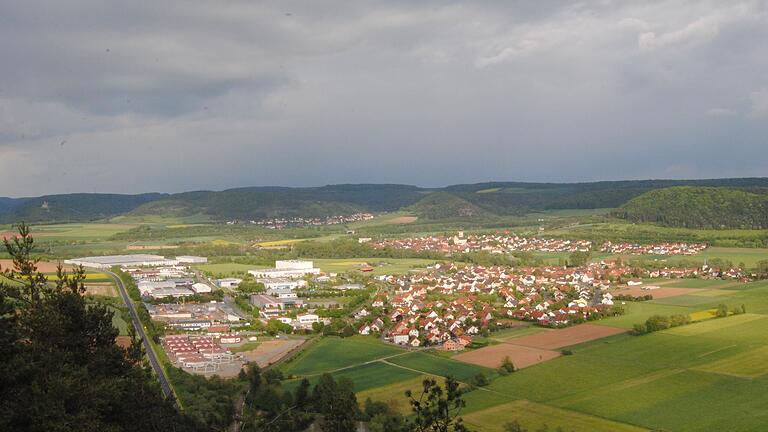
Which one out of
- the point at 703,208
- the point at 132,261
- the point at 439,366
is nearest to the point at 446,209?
the point at 703,208

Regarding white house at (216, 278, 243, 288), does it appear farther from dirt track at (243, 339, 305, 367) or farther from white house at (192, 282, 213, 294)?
dirt track at (243, 339, 305, 367)

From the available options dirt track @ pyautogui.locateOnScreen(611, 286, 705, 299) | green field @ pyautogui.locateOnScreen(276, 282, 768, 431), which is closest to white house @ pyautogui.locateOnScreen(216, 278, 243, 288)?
green field @ pyautogui.locateOnScreen(276, 282, 768, 431)

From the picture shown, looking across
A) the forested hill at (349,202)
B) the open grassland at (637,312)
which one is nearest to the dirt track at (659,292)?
the open grassland at (637,312)

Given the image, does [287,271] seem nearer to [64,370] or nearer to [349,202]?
[64,370]

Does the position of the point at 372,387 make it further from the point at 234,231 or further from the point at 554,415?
the point at 234,231

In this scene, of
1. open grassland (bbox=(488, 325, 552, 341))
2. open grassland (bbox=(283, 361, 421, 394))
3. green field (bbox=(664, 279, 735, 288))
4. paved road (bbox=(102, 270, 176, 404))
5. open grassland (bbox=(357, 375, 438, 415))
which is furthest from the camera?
green field (bbox=(664, 279, 735, 288))

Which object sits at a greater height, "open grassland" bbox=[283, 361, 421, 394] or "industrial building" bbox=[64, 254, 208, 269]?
"industrial building" bbox=[64, 254, 208, 269]
